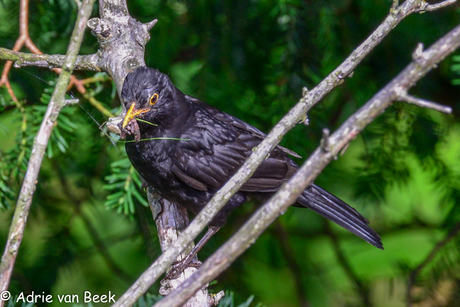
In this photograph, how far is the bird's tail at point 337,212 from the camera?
273 cm

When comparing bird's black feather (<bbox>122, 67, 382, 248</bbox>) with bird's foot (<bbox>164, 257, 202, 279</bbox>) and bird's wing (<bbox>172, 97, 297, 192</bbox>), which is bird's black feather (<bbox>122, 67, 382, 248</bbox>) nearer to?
bird's wing (<bbox>172, 97, 297, 192</bbox>)

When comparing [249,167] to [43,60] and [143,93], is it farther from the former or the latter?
[43,60]

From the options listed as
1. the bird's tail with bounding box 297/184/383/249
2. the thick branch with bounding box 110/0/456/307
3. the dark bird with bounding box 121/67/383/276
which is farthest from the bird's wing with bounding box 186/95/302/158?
the thick branch with bounding box 110/0/456/307

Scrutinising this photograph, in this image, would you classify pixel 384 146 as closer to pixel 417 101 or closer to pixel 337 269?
pixel 337 269

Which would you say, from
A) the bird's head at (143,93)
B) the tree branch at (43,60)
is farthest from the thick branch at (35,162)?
the tree branch at (43,60)

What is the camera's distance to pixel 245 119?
115 inches

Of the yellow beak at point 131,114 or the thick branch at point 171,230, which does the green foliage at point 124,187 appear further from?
the yellow beak at point 131,114

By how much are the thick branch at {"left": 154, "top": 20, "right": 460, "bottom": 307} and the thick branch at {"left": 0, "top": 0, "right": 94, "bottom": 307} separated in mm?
418

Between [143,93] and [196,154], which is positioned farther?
[196,154]

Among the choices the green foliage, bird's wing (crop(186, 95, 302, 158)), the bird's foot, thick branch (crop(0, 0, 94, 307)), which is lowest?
the bird's foot

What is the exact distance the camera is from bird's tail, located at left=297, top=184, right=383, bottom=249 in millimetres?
2730

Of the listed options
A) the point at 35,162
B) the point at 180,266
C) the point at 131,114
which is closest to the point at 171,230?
the point at 180,266

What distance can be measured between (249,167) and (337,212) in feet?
4.79

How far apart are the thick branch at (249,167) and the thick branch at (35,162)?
1.05 feet
